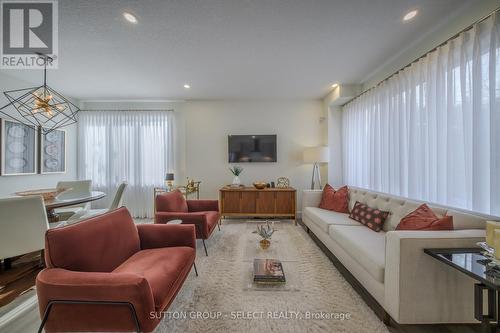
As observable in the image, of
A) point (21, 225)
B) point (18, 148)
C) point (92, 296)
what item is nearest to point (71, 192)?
point (18, 148)

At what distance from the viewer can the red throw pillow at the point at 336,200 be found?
10.7 ft

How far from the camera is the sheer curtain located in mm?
1691

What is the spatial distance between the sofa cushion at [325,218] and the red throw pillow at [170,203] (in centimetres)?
214

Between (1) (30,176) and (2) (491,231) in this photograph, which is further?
(1) (30,176)

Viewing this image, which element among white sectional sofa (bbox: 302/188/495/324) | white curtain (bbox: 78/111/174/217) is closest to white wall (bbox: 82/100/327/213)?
white curtain (bbox: 78/111/174/217)

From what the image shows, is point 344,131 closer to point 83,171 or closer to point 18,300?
point 18,300

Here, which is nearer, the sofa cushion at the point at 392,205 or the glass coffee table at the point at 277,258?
the glass coffee table at the point at 277,258

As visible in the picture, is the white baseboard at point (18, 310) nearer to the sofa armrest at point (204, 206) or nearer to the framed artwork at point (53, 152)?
the sofa armrest at point (204, 206)

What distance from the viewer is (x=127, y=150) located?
4543 mm

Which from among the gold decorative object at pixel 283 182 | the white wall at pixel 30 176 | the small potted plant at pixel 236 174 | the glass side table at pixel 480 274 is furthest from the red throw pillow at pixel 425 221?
the white wall at pixel 30 176

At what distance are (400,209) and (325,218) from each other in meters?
0.91

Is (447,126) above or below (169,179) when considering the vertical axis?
above

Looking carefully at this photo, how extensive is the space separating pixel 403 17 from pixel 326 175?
3010 mm

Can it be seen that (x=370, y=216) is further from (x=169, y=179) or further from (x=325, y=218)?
(x=169, y=179)
